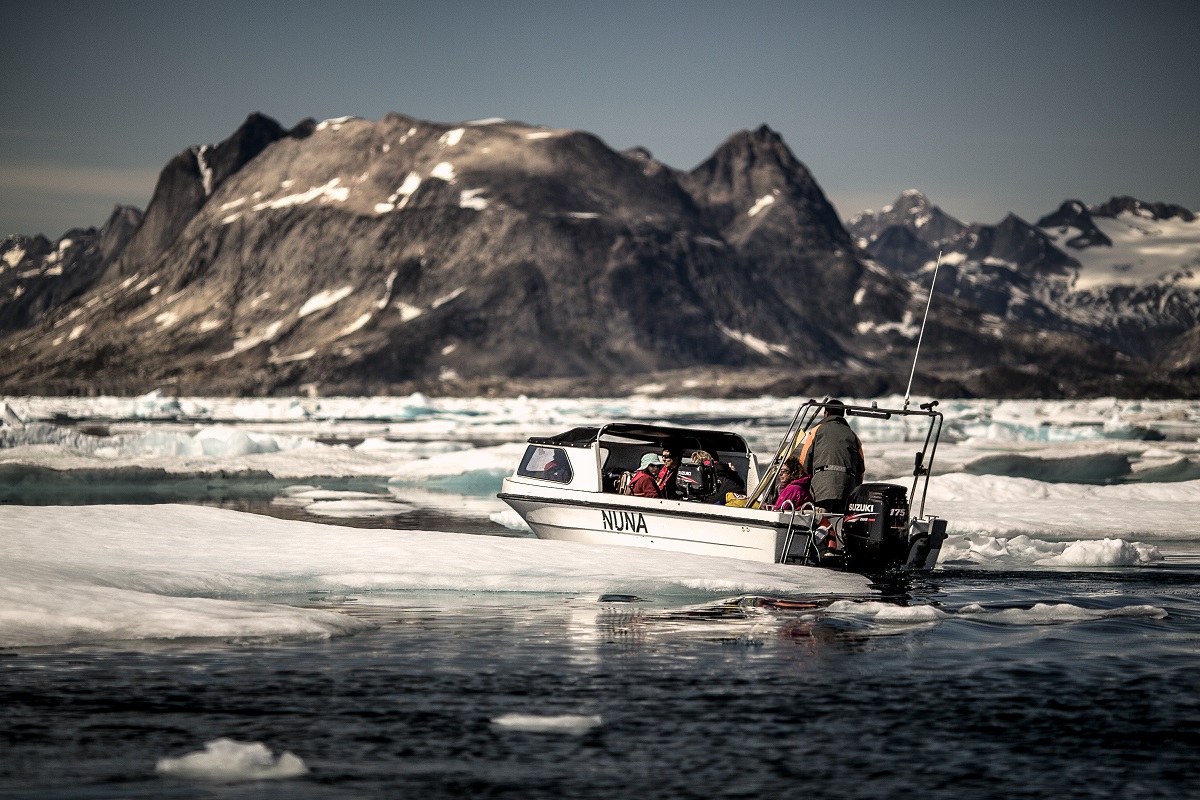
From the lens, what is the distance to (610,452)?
2688cm

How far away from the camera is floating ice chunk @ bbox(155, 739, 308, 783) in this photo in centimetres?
1038

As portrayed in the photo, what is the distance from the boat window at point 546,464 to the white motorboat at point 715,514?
2cm

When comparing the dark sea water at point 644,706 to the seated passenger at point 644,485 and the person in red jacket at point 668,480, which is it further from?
the person in red jacket at point 668,480

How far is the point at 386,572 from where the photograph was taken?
19859 mm

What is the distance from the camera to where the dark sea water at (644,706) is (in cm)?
1045

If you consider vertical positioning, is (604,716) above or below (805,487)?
below

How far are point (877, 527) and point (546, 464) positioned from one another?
252 inches

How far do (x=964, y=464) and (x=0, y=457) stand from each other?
35845 mm

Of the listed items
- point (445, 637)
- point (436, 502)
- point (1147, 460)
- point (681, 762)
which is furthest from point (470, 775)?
point (1147, 460)

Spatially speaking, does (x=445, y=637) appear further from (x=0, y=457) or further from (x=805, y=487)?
(x=0, y=457)

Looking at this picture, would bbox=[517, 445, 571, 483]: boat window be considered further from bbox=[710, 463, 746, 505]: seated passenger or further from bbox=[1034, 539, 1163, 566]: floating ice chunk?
bbox=[1034, 539, 1163, 566]: floating ice chunk

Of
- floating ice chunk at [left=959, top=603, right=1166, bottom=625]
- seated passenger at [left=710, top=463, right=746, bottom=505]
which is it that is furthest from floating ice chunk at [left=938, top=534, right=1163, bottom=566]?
floating ice chunk at [left=959, top=603, right=1166, bottom=625]

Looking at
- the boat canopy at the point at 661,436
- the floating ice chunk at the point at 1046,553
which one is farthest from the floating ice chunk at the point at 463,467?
the floating ice chunk at the point at 1046,553

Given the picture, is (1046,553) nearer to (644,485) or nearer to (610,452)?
(644,485)
